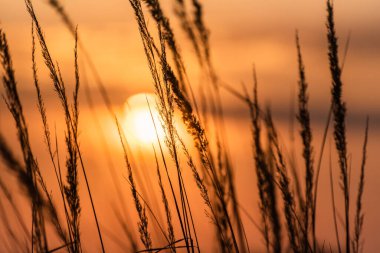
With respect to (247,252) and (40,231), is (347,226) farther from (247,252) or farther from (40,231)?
(40,231)

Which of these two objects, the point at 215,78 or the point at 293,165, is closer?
the point at 293,165

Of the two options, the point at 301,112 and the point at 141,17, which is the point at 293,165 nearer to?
the point at 301,112

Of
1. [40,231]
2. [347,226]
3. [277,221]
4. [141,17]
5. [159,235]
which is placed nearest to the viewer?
[40,231]

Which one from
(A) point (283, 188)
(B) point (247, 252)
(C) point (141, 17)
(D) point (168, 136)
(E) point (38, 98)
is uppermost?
(C) point (141, 17)

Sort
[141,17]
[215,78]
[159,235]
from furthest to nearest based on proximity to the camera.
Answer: [215,78] → [159,235] → [141,17]

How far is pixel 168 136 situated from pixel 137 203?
11.8 inches

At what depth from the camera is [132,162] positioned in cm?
278

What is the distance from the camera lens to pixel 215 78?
2.90m

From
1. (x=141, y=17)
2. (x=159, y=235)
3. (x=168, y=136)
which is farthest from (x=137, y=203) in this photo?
(x=141, y=17)

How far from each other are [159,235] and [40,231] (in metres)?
0.79

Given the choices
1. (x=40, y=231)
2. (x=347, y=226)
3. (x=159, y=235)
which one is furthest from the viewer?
(x=159, y=235)

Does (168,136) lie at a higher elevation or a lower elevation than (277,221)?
higher

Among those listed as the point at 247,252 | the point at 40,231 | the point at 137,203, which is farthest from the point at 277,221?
the point at 40,231

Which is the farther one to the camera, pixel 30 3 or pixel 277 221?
pixel 277 221
